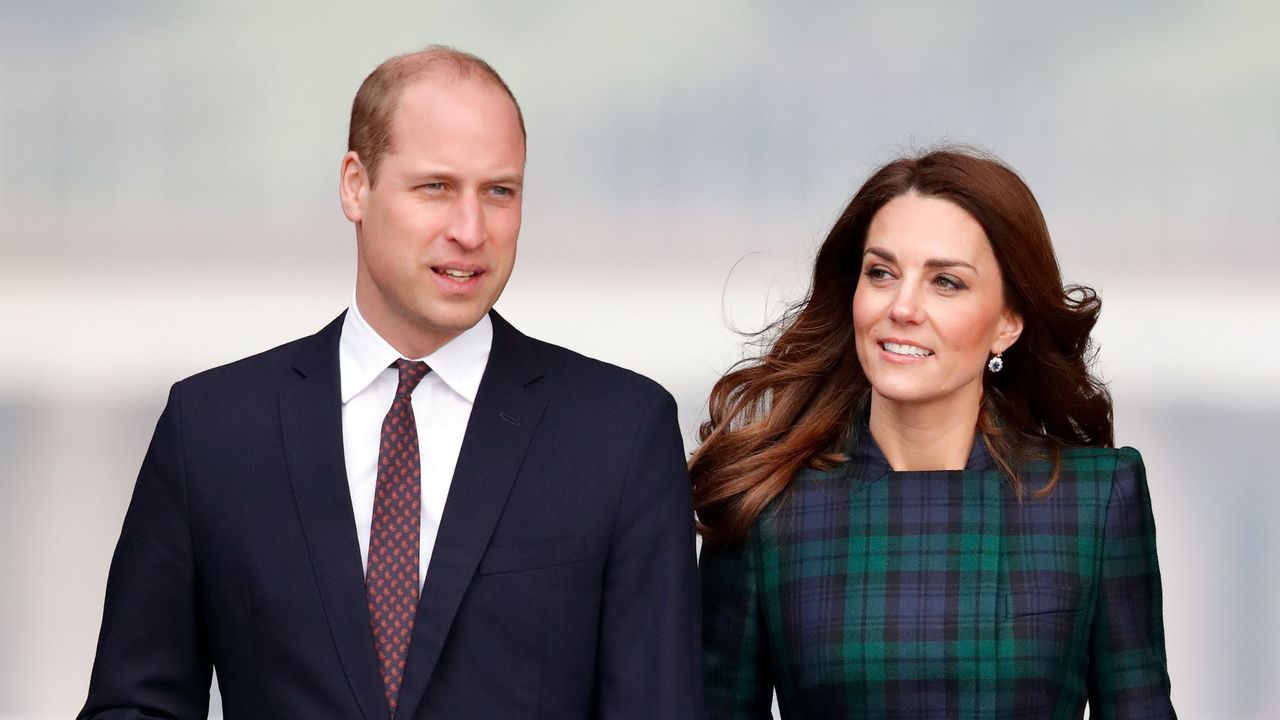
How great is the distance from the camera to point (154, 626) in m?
2.40

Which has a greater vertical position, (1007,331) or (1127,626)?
(1007,331)

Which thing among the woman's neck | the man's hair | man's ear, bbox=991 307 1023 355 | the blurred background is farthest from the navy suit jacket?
the blurred background

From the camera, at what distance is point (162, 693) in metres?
2.40

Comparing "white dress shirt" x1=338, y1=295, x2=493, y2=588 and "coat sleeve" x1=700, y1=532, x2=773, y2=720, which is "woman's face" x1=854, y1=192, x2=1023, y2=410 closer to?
"coat sleeve" x1=700, y1=532, x2=773, y2=720

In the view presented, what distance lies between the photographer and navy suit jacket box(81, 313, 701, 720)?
234 cm

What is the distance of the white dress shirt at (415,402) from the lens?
2.42 meters

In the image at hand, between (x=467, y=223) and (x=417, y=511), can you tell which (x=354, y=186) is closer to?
(x=467, y=223)

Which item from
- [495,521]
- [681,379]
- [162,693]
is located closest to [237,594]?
[162,693]

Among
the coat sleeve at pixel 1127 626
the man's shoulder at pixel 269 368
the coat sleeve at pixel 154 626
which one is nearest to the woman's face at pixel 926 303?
the coat sleeve at pixel 1127 626

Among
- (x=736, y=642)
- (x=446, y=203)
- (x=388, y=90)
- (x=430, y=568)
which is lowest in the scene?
(x=736, y=642)

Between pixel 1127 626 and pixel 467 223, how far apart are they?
1.12 metres

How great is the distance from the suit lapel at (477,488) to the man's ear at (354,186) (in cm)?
23

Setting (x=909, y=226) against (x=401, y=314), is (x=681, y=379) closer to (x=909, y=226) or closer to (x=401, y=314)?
(x=909, y=226)

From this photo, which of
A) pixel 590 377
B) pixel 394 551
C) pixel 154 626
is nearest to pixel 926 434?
pixel 590 377
